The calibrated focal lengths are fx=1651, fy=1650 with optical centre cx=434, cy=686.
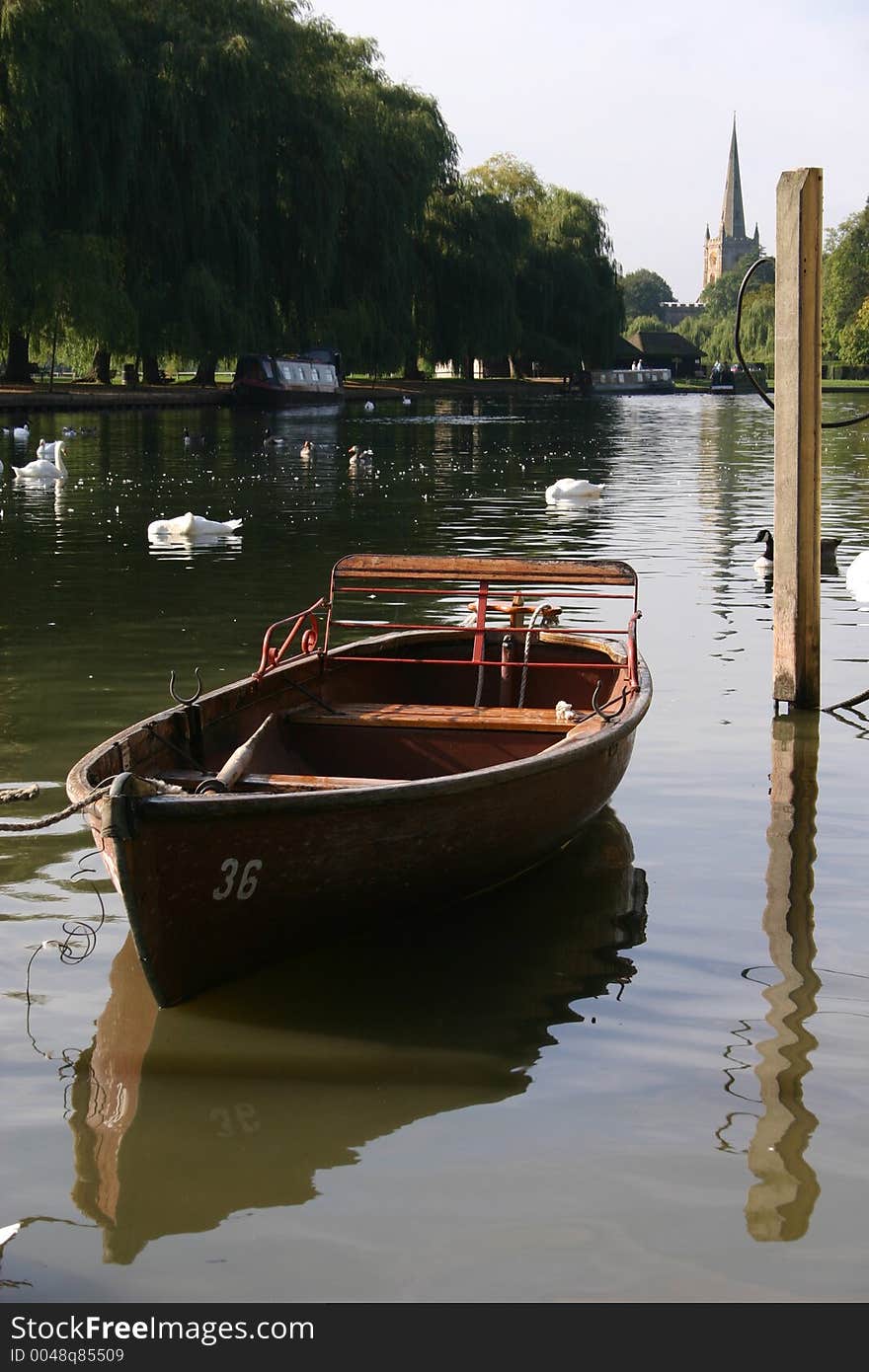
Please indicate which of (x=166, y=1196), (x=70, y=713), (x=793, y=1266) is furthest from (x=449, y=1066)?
(x=70, y=713)

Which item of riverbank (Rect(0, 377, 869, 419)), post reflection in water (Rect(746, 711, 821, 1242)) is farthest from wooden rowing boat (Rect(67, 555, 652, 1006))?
riverbank (Rect(0, 377, 869, 419))

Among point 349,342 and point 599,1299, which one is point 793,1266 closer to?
point 599,1299

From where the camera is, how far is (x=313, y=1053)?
213 inches

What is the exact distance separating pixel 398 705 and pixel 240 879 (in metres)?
2.98

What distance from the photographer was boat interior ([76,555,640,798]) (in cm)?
672

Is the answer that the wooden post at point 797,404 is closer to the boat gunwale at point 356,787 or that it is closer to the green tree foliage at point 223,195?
the boat gunwale at point 356,787

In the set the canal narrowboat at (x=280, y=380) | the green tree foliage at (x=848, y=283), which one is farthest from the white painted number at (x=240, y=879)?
the green tree foliage at (x=848, y=283)

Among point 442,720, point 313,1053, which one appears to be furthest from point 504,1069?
point 442,720

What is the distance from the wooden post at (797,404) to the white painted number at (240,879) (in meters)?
5.27

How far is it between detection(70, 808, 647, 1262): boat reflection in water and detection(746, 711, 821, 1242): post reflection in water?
1.91 feet

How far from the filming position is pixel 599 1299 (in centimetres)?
397

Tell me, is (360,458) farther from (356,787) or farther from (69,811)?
(69,811)

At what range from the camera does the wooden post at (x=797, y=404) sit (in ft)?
32.3

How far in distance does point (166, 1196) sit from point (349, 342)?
48.7m
